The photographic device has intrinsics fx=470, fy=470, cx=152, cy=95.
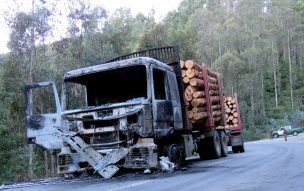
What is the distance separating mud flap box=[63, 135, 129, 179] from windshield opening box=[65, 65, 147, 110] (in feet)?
5.22

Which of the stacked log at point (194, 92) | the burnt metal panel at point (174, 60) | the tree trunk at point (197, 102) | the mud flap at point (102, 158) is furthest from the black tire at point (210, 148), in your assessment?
the mud flap at point (102, 158)

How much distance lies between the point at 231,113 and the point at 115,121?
38.3 ft

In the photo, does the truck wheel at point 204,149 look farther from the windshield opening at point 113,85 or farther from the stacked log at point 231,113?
the windshield opening at point 113,85

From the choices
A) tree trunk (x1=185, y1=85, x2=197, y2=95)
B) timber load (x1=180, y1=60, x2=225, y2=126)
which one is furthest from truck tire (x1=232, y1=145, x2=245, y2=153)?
tree trunk (x1=185, y1=85, x2=197, y2=95)

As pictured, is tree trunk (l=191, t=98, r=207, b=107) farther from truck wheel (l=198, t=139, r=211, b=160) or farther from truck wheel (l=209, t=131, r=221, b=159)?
truck wheel (l=198, t=139, r=211, b=160)

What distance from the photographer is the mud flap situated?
33.2 ft

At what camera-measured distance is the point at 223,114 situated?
58.3ft

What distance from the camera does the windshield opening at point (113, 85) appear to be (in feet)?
37.3

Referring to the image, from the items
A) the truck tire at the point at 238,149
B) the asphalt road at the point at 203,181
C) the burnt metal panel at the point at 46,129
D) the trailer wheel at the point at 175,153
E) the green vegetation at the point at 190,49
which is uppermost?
the green vegetation at the point at 190,49

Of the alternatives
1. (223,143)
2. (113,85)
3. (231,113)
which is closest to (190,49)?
(231,113)

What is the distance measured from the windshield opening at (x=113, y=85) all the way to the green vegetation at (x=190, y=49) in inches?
469

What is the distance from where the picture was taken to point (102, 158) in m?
10.2

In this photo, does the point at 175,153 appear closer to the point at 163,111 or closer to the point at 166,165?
the point at 166,165

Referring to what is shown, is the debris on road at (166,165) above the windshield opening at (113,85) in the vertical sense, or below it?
below
